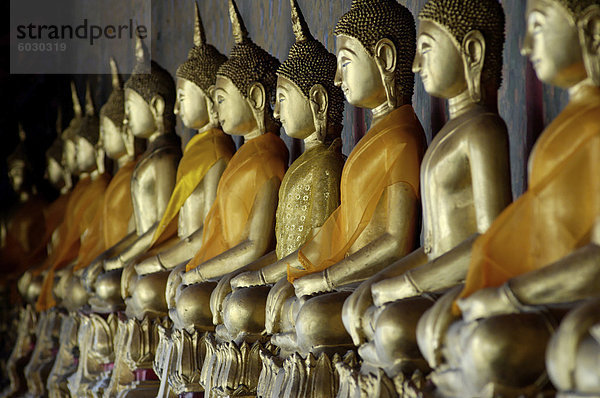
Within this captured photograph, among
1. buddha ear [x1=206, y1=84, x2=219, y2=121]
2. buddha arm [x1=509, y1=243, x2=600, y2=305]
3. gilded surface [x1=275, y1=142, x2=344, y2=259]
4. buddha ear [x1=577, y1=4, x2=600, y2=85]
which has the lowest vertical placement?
buddha arm [x1=509, y1=243, x2=600, y2=305]

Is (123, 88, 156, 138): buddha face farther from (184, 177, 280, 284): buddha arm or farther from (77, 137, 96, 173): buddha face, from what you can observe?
(184, 177, 280, 284): buddha arm

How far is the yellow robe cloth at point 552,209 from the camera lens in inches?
87.8

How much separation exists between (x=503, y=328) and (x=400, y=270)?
79 cm

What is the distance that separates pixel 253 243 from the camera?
3.97 metres

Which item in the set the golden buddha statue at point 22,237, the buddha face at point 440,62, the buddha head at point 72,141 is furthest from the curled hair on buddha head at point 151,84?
the buddha face at point 440,62

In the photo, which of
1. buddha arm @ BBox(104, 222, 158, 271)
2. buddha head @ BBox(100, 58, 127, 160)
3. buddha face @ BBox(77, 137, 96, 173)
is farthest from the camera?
buddha face @ BBox(77, 137, 96, 173)

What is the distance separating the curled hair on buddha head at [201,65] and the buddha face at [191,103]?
0.03m

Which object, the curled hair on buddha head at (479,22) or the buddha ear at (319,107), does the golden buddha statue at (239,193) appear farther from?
the curled hair on buddha head at (479,22)

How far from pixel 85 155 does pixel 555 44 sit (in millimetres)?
4725

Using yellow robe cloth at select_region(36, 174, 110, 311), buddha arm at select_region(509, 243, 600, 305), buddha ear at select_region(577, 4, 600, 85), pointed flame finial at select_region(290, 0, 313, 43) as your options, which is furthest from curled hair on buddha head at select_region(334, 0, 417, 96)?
yellow robe cloth at select_region(36, 174, 110, 311)

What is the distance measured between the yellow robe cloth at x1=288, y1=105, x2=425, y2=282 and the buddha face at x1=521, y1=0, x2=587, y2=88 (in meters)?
0.86

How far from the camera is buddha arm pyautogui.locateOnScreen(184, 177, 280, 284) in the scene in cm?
396

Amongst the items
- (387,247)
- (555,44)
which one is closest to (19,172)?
(387,247)

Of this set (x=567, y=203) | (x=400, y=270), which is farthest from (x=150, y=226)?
(x=567, y=203)
